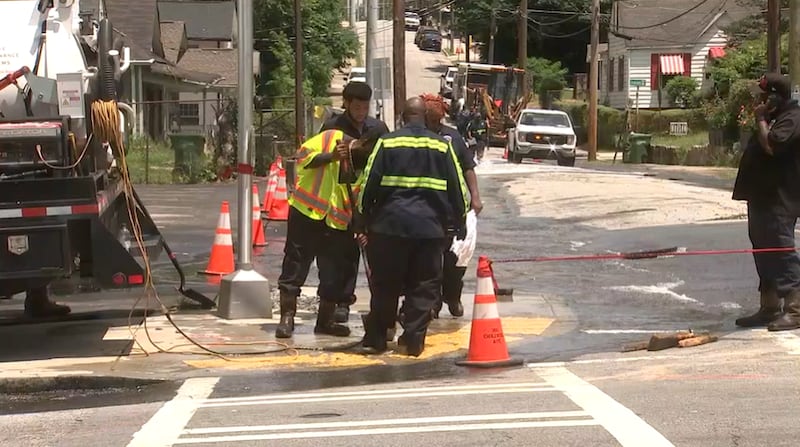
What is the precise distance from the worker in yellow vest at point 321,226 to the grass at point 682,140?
118 feet

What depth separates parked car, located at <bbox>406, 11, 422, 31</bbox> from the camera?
338ft

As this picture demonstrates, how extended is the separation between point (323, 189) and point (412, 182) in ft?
3.56

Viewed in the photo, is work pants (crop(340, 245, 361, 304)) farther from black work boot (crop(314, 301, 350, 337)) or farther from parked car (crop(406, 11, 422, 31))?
parked car (crop(406, 11, 422, 31))

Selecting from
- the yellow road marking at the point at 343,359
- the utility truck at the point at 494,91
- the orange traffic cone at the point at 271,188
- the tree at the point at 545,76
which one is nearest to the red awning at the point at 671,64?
the tree at the point at 545,76

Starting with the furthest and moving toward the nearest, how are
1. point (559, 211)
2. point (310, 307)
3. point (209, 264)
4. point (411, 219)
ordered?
1. point (559, 211)
2. point (209, 264)
3. point (310, 307)
4. point (411, 219)

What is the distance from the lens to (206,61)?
51.9 meters

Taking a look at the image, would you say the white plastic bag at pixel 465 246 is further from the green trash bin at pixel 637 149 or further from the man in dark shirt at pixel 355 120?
the green trash bin at pixel 637 149

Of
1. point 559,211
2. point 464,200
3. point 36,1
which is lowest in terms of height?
point 559,211

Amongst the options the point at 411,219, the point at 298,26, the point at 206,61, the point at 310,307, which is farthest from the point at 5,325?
the point at 206,61

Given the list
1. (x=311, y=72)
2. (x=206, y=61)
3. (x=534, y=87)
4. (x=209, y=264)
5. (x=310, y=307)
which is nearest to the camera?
(x=310, y=307)

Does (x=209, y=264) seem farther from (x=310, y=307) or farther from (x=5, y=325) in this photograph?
(x=5, y=325)

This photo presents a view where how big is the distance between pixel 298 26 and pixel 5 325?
28.2 meters

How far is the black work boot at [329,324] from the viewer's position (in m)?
9.57

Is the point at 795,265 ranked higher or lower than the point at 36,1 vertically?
lower
